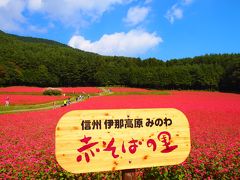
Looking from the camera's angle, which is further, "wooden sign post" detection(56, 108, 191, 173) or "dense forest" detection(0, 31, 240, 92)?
"dense forest" detection(0, 31, 240, 92)

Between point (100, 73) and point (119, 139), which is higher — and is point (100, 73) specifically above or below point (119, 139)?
above

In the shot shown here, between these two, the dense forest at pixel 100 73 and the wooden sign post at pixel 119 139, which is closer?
the wooden sign post at pixel 119 139

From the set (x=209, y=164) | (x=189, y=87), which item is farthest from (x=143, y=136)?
(x=189, y=87)

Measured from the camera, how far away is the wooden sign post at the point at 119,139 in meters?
4.35

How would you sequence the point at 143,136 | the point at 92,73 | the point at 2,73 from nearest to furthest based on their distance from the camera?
the point at 143,136 → the point at 2,73 → the point at 92,73

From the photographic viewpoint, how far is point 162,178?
22.7 feet

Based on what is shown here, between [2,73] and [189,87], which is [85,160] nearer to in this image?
[2,73]

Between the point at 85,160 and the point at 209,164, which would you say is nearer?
the point at 85,160

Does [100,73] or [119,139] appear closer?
[119,139]

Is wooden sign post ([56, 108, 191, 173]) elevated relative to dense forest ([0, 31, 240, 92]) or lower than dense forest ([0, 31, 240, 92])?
lower

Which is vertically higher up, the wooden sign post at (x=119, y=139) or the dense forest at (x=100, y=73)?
the dense forest at (x=100, y=73)

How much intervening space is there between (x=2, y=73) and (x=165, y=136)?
300 ft

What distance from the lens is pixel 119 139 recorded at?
4.59 m

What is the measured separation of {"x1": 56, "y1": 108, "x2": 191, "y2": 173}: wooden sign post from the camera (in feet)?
14.3
